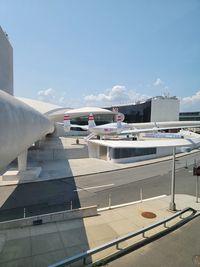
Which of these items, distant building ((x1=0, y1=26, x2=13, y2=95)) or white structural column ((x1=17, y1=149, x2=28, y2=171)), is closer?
distant building ((x1=0, y1=26, x2=13, y2=95))

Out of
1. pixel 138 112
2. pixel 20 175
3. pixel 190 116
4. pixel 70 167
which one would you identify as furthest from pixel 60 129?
pixel 190 116

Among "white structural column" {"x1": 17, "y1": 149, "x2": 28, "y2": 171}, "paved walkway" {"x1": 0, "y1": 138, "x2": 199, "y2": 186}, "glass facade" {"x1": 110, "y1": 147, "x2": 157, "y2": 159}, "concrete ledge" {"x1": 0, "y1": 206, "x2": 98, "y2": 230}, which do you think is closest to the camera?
"concrete ledge" {"x1": 0, "y1": 206, "x2": 98, "y2": 230}

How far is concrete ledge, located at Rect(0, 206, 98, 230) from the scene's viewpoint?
958 cm

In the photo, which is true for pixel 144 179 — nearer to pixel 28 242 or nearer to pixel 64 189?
pixel 64 189

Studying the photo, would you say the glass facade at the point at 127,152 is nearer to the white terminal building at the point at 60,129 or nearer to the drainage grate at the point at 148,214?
the white terminal building at the point at 60,129

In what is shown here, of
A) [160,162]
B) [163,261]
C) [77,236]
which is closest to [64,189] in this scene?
[77,236]

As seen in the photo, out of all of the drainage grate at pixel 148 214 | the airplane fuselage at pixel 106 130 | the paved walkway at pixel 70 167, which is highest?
the airplane fuselage at pixel 106 130

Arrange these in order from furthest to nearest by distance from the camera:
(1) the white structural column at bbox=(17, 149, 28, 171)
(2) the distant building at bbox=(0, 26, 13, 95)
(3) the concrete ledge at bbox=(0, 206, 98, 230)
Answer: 1. (1) the white structural column at bbox=(17, 149, 28, 171)
2. (2) the distant building at bbox=(0, 26, 13, 95)
3. (3) the concrete ledge at bbox=(0, 206, 98, 230)

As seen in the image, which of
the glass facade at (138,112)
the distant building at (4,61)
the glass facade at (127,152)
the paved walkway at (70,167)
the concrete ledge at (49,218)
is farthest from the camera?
the glass facade at (138,112)

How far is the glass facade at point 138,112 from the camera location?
9229cm

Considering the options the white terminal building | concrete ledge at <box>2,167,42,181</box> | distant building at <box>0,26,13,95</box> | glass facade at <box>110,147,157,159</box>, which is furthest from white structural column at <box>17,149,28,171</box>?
glass facade at <box>110,147,157,159</box>

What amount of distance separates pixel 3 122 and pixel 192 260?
27.0 feet

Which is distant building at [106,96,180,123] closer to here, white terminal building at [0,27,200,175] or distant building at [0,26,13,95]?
white terminal building at [0,27,200,175]

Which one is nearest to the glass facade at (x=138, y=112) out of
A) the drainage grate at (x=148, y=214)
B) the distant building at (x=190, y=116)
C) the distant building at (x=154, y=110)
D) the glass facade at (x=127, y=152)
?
the distant building at (x=154, y=110)
